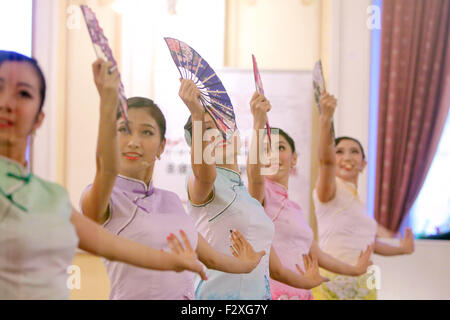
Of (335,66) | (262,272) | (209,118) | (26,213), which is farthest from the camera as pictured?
(335,66)

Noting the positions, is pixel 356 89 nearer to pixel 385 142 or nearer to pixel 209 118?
pixel 385 142

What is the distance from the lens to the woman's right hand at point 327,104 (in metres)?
2.50

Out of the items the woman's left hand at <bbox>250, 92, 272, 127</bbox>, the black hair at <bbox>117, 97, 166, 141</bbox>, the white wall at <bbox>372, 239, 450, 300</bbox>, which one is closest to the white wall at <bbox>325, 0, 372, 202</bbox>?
the woman's left hand at <bbox>250, 92, 272, 127</bbox>

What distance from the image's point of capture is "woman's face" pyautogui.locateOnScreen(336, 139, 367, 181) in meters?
2.59

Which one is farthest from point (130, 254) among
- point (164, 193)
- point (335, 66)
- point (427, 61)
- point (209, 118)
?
point (427, 61)

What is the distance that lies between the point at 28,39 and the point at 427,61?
73.9 inches

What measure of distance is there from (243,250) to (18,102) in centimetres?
109

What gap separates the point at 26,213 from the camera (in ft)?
4.99

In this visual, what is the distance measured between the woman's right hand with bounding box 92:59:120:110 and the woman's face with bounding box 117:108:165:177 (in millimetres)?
73

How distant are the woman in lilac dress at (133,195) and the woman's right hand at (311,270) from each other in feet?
2.57

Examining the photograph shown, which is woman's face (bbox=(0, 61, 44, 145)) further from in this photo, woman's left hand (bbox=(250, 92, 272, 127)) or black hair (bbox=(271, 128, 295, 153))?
black hair (bbox=(271, 128, 295, 153))

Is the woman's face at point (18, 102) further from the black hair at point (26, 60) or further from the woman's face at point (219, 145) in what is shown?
the woman's face at point (219, 145)

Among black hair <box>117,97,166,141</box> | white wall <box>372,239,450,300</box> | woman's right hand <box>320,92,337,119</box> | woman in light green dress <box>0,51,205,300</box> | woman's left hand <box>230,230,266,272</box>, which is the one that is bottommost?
white wall <box>372,239,450,300</box>

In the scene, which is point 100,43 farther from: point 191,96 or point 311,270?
point 311,270
